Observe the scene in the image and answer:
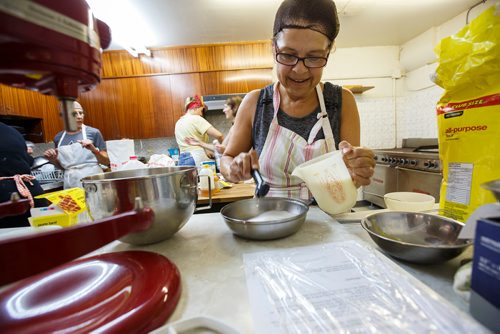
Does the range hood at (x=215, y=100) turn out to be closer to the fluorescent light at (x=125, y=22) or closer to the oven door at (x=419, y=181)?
the fluorescent light at (x=125, y=22)

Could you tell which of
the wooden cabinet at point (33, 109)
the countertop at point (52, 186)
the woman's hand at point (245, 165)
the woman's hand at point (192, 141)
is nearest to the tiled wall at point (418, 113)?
the woman's hand at point (192, 141)

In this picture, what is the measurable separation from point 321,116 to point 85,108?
388 cm

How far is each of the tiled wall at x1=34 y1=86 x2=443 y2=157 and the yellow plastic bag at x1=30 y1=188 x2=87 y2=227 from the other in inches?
125

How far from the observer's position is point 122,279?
412mm

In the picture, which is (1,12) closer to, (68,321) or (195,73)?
(68,321)

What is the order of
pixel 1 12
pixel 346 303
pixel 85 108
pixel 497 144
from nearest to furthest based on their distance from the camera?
pixel 1 12, pixel 346 303, pixel 497 144, pixel 85 108

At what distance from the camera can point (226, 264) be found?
0.50m

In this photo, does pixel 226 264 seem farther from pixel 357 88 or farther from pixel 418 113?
pixel 418 113

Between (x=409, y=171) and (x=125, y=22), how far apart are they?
143 inches

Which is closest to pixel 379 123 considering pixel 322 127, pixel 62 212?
pixel 322 127

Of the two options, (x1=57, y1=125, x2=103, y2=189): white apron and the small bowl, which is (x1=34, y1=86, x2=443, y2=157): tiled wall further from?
the small bowl

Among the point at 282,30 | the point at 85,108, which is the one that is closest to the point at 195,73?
the point at 85,108

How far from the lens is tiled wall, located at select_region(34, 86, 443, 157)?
3.64 metres

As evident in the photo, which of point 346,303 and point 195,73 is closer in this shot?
point 346,303
